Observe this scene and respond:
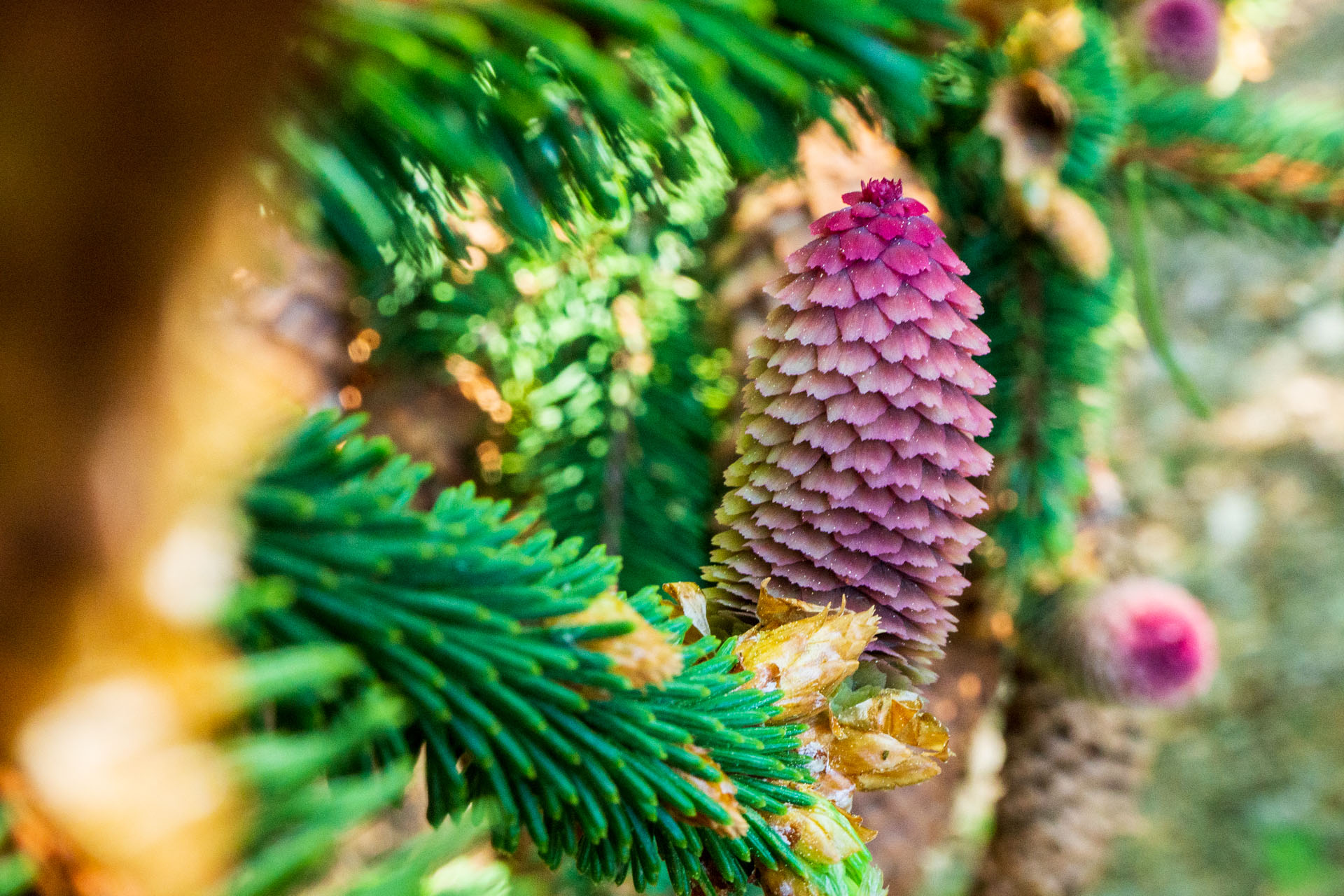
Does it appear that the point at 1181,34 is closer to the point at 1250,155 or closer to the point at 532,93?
the point at 1250,155

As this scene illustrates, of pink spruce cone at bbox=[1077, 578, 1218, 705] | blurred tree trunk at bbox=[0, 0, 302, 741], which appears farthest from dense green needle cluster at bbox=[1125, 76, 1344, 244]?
blurred tree trunk at bbox=[0, 0, 302, 741]

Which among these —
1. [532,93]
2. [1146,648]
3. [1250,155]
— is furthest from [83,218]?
[1250,155]

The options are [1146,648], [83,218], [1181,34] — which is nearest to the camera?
[83,218]

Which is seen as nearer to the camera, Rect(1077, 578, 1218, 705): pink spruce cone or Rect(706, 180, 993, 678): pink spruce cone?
Rect(706, 180, 993, 678): pink spruce cone

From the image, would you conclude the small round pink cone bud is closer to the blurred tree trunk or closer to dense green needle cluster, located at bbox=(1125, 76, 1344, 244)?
dense green needle cluster, located at bbox=(1125, 76, 1344, 244)

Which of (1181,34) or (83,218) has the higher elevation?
(1181,34)

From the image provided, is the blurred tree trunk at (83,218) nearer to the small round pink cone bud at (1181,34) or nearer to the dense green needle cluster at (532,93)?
the dense green needle cluster at (532,93)

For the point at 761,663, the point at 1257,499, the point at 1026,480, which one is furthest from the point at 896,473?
the point at 1257,499
